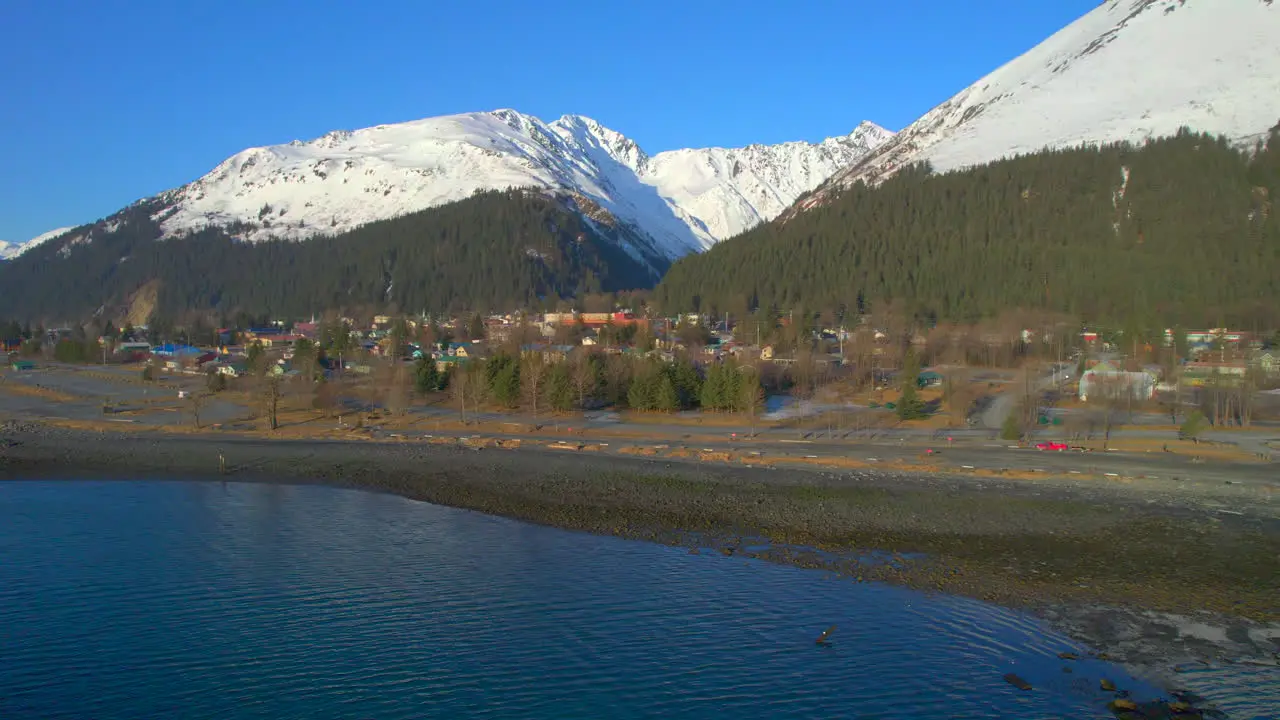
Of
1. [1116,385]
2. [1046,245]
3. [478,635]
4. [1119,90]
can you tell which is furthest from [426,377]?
[1119,90]

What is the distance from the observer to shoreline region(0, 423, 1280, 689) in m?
13.4

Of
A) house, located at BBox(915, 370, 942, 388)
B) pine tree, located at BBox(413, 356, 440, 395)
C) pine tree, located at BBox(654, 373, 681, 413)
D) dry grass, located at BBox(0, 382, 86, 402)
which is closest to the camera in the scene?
pine tree, located at BBox(654, 373, 681, 413)

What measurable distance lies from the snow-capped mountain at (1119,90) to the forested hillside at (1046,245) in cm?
702

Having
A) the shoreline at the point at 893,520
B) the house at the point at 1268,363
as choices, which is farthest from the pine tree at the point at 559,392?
the house at the point at 1268,363

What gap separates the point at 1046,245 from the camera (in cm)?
6775

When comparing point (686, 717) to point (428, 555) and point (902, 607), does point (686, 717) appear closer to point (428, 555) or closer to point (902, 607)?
point (902, 607)

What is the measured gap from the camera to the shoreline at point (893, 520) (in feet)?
44.0

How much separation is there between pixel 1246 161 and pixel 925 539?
6902cm

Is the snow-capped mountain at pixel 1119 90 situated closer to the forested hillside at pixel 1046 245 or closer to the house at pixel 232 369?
the forested hillside at pixel 1046 245

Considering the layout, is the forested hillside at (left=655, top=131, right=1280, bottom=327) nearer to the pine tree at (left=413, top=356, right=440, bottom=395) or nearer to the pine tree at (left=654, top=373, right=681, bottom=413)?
the pine tree at (left=654, top=373, right=681, bottom=413)

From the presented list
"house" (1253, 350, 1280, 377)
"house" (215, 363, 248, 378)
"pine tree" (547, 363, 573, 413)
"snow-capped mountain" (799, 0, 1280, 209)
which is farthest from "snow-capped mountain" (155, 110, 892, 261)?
"house" (1253, 350, 1280, 377)

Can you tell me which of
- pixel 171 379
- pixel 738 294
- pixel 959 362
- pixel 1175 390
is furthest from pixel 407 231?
pixel 1175 390

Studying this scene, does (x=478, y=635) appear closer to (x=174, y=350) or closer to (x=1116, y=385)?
(x=1116, y=385)

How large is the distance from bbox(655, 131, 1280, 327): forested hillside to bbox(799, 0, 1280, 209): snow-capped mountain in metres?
7.02
